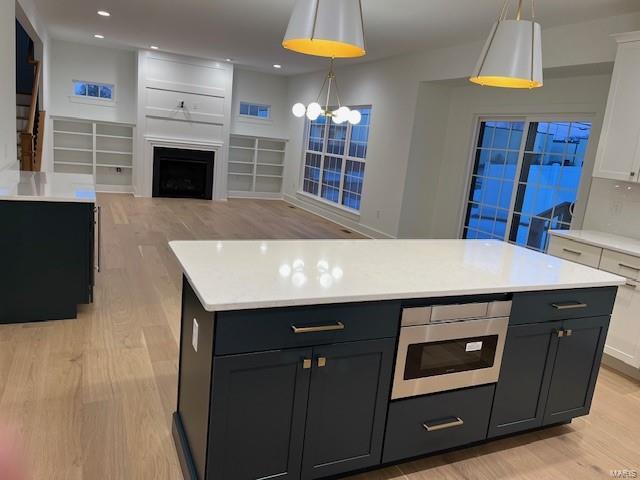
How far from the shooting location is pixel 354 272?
2.10 m

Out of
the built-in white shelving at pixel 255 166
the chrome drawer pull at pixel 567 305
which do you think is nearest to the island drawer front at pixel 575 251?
the chrome drawer pull at pixel 567 305

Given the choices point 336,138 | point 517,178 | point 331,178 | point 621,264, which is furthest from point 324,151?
point 621,264

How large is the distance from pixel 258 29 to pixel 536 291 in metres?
5.32

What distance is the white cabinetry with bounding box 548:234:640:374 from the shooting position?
3.30m

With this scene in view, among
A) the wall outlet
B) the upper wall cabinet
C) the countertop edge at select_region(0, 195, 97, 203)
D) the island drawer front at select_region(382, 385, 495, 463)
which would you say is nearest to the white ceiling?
the upper wall cabinet

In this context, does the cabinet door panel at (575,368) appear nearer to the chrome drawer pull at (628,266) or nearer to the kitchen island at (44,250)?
the chrome drawer pull at (628,266)

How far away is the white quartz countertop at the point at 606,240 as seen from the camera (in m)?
3.39

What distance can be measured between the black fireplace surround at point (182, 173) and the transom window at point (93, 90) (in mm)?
1428

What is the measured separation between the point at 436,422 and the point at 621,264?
2.15 m

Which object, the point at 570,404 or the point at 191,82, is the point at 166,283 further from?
the point at 191,82

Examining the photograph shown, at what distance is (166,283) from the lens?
14.5ft

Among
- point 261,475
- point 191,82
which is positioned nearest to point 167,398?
point 261,475

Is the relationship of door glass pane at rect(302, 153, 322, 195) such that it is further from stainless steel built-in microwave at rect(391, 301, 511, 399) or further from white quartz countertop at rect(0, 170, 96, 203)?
stainless steel built-in microwave at rect(391, 301, 511, 399)

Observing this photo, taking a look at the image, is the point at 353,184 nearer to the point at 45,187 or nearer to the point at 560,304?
the point at 45,187
